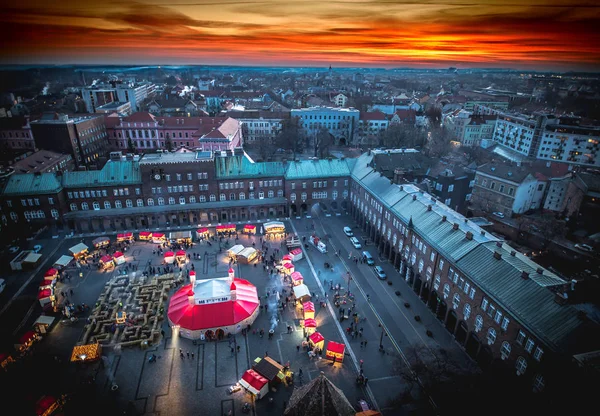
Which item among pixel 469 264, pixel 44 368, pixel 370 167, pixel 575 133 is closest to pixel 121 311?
pixel 44 368

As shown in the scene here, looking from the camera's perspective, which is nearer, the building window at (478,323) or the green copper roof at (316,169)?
the building window at (478,323)

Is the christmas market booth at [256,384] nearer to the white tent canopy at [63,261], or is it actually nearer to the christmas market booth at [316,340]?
the christmas market booth at [316,340]

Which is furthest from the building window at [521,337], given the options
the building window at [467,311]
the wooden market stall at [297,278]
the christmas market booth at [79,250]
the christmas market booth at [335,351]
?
the christmas market booth at [79,250]

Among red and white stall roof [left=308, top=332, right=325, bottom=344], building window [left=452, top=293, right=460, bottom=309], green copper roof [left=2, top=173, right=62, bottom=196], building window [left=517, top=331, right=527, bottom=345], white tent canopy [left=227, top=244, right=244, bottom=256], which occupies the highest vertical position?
green copper roof [left=2, top=173, right=62, bottom=196]

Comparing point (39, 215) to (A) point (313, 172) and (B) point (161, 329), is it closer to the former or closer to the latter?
(B) point (161, 329)

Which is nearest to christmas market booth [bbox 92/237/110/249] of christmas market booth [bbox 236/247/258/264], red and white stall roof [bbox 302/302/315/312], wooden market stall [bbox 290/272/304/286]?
christmas market booth [bbox 236/247/258/264]

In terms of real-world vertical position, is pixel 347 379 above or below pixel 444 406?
below

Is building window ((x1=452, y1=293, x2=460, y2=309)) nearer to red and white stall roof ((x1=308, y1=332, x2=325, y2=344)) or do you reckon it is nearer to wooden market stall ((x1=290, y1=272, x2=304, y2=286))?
red and white stall roof ((x1=308, y1=332, x2=325, y2=344))
